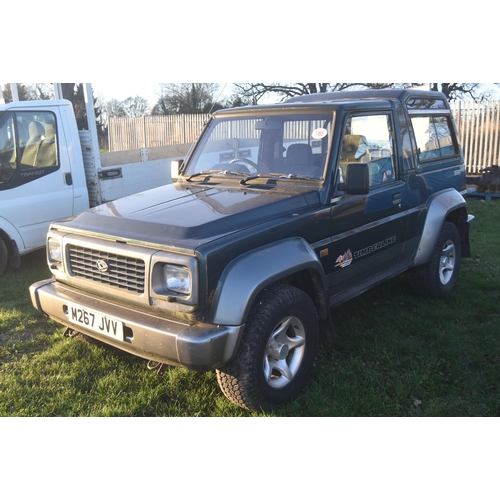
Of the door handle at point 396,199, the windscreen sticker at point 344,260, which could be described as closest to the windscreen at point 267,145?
the windscreen sticker at point 344,260

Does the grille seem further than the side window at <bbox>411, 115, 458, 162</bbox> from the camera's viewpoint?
No

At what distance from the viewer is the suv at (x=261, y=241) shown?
2.89 m

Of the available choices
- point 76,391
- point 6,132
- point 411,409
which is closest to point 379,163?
point 411,409

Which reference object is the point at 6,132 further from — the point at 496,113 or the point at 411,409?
the point at 496,113

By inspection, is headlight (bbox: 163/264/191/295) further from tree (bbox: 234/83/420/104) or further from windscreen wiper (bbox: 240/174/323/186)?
tree (bbox: 234/83/420/104)

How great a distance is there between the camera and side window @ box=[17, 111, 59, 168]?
19.2 ft

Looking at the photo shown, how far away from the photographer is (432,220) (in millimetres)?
4762

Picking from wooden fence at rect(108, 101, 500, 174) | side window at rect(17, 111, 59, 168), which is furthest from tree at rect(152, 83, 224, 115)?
side window at rect(17, 111, 59, 168)

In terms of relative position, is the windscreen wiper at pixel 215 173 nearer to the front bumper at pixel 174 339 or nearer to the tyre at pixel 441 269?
the front bumper at pixel 174 339

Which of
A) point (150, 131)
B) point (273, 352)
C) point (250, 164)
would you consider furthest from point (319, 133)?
point (150, 131)

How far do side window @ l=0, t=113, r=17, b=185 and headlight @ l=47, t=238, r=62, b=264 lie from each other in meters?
2.59

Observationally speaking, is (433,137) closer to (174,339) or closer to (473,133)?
(174,339)

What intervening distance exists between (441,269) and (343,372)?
2.08 m

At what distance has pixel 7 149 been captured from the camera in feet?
18.9
